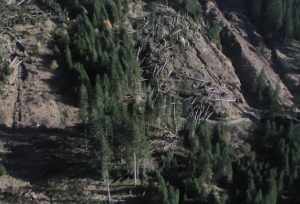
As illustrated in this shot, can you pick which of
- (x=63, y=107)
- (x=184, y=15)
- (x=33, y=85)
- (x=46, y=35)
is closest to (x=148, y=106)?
(x=63, y=107)

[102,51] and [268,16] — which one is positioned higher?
[268,16]

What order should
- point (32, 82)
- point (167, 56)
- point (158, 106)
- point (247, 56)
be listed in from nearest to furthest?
1. point (158, 106)
2. point (32, 82)
3. point (167, 56)
4. point (247, 56)

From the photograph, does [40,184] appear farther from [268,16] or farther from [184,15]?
[268,16]

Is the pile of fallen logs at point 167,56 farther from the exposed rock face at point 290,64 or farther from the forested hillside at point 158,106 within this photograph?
the exposed rock face at point 290,64

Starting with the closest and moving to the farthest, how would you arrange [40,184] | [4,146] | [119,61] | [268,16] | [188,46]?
[40,184]
[4,146]
[119,61]
[188,46]
[268,16]

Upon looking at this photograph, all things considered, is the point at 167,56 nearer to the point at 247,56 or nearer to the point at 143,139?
the point at 247,56

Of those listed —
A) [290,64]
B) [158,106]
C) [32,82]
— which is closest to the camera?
[158,106]

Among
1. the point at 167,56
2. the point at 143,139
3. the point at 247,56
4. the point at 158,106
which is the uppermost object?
the point at 247,56

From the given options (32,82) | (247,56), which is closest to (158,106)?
(32,82)
